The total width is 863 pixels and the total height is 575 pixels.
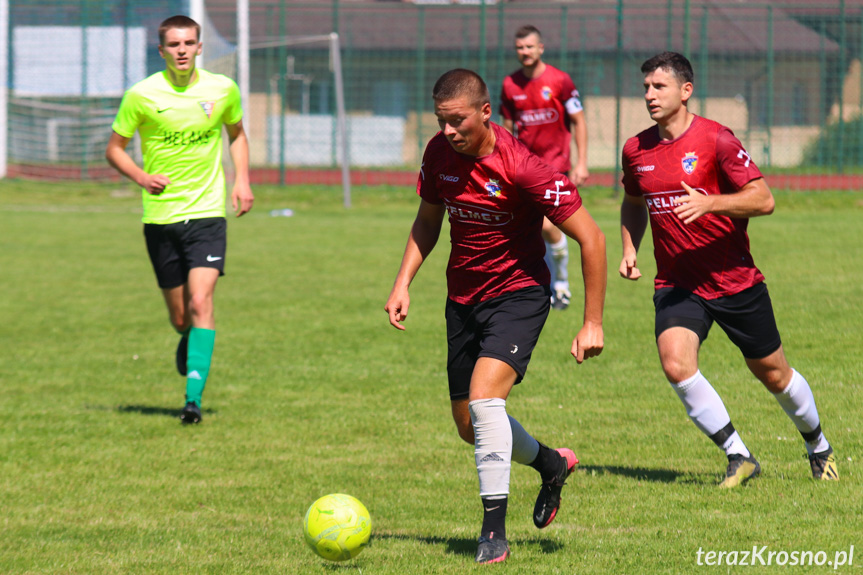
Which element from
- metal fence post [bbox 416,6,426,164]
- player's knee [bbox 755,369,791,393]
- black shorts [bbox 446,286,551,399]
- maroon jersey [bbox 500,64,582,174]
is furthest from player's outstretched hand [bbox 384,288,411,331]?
metal fence post [bbox 416,6,426,164]

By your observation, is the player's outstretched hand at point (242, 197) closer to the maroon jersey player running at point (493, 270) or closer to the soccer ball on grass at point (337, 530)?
the maroon jersey player running at point (493, 270)

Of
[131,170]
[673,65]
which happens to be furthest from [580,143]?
[673,65]

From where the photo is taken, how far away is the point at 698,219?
541 cm

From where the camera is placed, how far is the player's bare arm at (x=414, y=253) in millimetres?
4820

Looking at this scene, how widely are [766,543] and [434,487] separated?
186 centimetres

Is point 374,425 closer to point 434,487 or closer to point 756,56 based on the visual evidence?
point 434,487

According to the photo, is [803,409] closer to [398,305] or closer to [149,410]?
[398,305]

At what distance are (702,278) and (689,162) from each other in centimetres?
61

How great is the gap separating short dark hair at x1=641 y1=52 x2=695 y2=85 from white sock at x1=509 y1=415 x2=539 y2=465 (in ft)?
6.60

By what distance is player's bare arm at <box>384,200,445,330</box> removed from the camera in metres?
4.82

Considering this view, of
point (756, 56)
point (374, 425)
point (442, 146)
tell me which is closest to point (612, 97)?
point (756, 56)

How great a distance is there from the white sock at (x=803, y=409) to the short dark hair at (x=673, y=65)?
1642 millimetres

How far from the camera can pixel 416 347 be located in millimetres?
9477

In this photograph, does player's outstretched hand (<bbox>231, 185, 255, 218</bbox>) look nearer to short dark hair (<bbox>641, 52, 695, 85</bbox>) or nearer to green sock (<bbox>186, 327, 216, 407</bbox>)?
green sock (<bbox>186, 327, 216, 407</bbox>)
